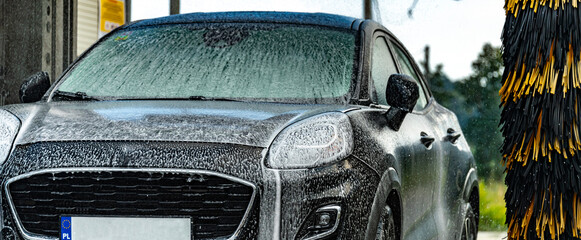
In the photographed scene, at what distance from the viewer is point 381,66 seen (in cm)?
482

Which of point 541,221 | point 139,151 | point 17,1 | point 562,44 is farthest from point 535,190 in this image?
point 17,1

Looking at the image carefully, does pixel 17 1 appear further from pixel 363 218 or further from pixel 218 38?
pixel 363 218

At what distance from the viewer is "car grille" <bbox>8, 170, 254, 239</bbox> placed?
3402mm

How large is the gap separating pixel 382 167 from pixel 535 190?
61 centimetres

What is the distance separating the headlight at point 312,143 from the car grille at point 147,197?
172 mm

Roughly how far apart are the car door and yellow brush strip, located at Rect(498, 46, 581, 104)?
0.54 meters

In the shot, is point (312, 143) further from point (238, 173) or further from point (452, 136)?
point (452, 136)

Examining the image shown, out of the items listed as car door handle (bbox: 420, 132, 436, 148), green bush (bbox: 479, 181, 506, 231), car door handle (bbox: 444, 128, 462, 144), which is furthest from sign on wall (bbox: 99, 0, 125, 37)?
car door handle (bbox: 420, 132, 436, 148)

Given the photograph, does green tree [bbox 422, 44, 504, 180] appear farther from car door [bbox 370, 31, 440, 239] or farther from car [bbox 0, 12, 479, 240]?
car [bbox 0, 12, 479, 240]

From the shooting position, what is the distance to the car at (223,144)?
11.2 feet

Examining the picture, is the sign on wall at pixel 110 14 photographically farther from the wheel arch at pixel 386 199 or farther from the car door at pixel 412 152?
the wheel arch at pixel 386 199

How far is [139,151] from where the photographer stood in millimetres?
3449

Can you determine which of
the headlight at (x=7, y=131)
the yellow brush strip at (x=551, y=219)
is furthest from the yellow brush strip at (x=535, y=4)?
A: the headlight at (x=7, y=131)

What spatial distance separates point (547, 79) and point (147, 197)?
5.02ft
